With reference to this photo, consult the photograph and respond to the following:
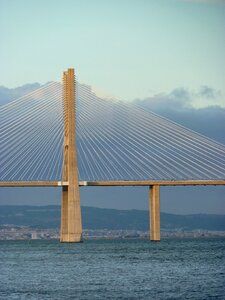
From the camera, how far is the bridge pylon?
2790 inches

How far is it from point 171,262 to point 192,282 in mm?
13142

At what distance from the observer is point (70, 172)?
71.3 metres

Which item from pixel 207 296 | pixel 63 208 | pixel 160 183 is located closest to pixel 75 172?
pixel 63 208

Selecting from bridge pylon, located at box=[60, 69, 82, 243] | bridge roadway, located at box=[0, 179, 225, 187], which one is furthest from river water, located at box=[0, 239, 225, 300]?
bridge roadway, located at box=[0, 179, 225, 187]

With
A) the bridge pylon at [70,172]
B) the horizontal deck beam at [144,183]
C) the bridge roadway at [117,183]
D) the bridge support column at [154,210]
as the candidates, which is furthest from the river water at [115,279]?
the bridge support column at [154,210]

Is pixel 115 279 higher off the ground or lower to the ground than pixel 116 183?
lower

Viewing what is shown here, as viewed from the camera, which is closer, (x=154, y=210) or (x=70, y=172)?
(x=70, y=172)

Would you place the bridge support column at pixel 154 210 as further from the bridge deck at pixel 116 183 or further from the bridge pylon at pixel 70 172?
the bridge pylon at pixel 70 172

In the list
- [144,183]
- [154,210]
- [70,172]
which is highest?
[144,183]

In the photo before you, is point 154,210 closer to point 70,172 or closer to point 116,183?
point 116,183

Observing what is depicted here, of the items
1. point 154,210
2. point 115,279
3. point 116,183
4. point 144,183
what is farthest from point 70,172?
point 115,279

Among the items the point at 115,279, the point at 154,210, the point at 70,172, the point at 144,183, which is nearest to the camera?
the point at 115,279

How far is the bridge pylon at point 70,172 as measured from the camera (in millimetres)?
70875

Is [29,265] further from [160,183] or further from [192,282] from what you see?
[160,183]
